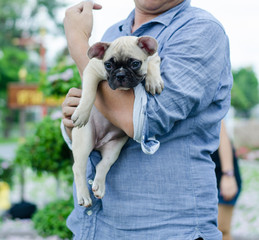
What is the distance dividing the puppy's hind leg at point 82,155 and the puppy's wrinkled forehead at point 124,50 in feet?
1.07

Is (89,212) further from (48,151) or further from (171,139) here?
(48,151)

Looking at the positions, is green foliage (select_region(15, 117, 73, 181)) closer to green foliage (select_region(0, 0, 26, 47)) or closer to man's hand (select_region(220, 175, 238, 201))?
man's hand (select_region(220, 175, 238, 201))

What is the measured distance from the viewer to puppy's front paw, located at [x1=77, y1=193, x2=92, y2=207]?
165 centimetres

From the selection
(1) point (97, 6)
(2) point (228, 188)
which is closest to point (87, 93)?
(1) point (97, 6)

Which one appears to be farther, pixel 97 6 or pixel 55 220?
pixel 55 220

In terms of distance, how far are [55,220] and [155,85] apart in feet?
11.3

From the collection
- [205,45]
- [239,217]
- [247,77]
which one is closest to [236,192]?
[205,45]

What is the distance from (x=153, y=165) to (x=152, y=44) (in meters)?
0.48

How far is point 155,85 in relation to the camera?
1424mm

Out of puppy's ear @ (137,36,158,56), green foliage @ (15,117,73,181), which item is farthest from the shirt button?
green foliage @ (15,117,73,181)

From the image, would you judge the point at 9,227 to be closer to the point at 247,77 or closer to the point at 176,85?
the point at 176,85

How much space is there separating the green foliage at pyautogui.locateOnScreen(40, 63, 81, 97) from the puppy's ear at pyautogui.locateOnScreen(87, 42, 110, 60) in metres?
2.64

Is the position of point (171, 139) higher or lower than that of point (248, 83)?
higher

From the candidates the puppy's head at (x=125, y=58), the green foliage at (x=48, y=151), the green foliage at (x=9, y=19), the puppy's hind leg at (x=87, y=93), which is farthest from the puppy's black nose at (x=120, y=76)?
the green foliage at (x=9, y=19)
